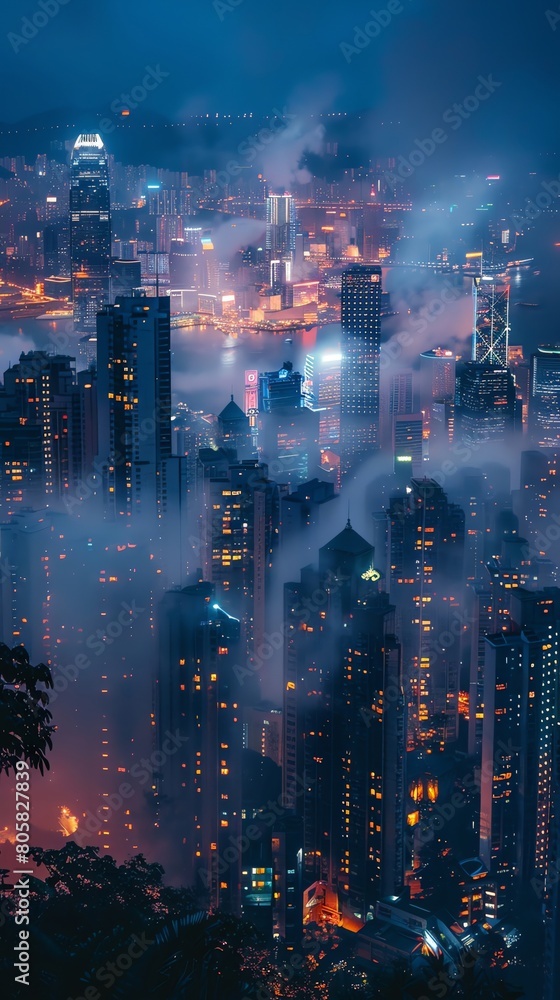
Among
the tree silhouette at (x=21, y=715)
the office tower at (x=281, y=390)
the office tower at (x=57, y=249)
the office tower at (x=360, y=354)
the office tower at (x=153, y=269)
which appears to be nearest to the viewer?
the tree silhouette at (x=21, y=715)

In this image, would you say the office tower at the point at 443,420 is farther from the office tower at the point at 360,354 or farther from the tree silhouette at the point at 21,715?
the tree silhouette at the point at 21,715

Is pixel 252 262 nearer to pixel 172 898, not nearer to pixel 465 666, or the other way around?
pixel 465 666

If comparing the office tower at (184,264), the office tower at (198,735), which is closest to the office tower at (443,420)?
the office tower at (184,264)

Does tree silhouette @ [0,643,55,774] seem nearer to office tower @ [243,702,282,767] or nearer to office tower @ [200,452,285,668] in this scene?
office tower @ [243,702,282,767]

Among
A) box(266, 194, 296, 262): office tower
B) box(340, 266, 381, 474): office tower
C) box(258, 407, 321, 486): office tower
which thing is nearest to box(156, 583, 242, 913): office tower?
box(258, 407, 321, 486): office tower

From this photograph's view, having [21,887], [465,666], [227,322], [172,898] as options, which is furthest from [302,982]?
[227,322]

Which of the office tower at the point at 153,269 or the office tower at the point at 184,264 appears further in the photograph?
the office tower at the point at 184,264
